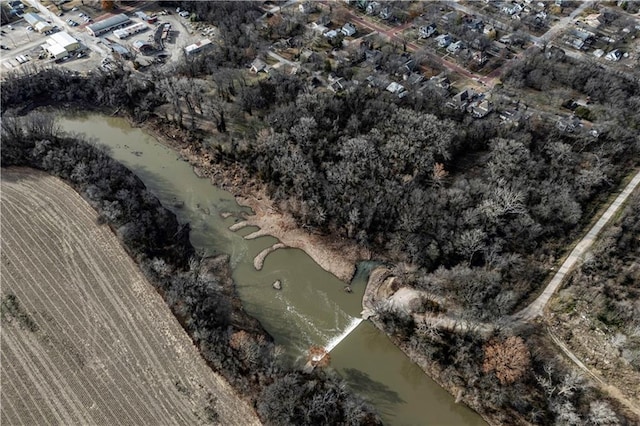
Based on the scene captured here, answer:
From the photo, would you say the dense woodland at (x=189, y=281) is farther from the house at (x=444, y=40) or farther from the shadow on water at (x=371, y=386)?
the house at (x=444, y=40)

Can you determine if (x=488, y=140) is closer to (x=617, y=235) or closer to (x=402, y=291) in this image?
(x=617, y=235)

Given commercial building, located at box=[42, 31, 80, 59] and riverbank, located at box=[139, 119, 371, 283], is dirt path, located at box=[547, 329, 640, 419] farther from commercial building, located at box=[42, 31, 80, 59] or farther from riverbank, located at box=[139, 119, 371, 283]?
commercial building, located at box=[42, 31, 80, 59]

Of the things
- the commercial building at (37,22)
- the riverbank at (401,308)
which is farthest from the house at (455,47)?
the commercial building at (37,22)

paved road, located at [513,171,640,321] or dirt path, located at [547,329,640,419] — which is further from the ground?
paved road, located at [513,171,640,321]

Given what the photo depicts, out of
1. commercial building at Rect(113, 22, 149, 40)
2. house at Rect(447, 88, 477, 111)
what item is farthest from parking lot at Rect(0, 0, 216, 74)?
house at Rect(447, 88, 477, 111)

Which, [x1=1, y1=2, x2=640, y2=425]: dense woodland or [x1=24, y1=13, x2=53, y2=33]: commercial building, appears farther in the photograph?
[x1=24, y1=13, x2=53, y2=33]: commercial building

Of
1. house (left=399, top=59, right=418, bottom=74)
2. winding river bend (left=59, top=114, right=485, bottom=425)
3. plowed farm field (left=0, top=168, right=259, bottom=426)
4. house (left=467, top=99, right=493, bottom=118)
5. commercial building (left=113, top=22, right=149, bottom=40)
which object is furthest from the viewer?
commercial building (left=113, top=22, right=149, bottom=40)

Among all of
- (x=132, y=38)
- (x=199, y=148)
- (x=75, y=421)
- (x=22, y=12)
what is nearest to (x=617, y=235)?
(x=199, y=148)
